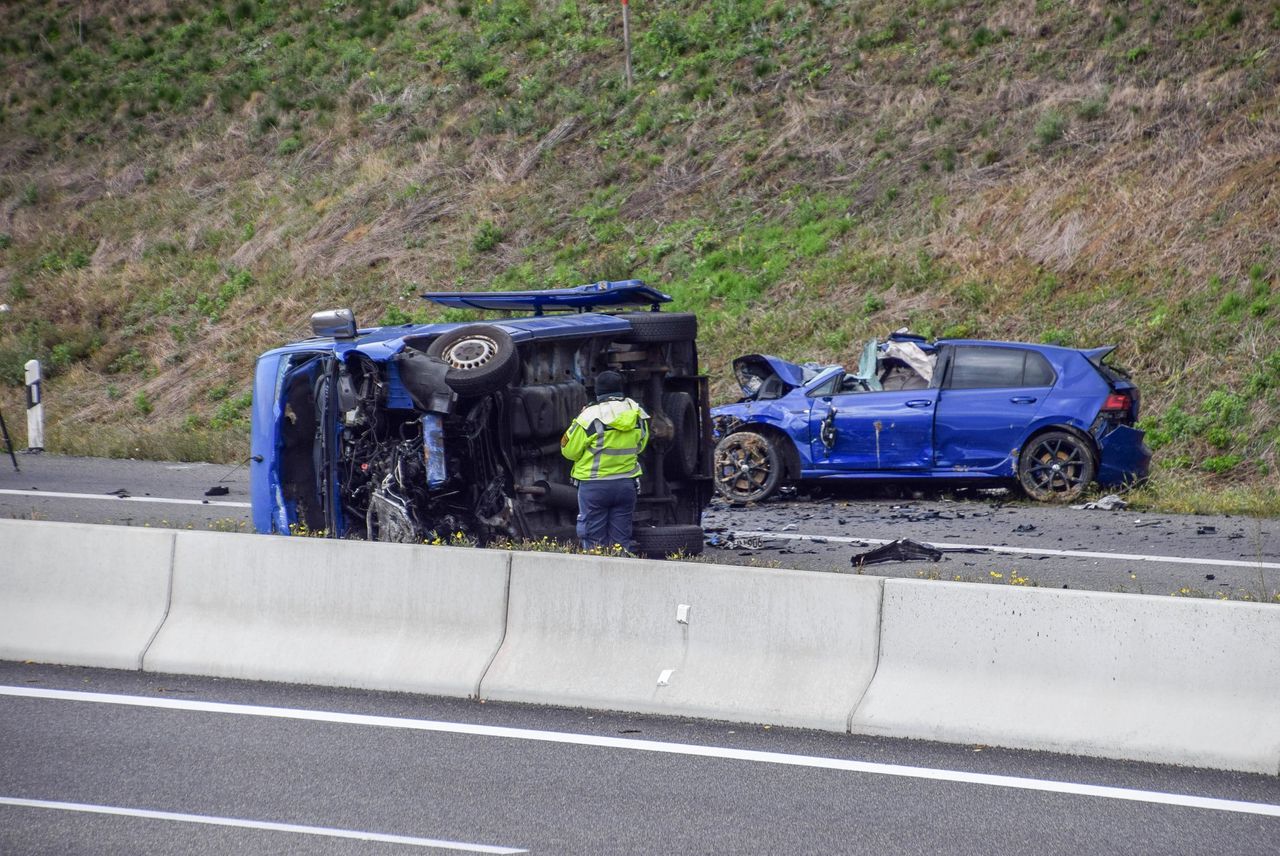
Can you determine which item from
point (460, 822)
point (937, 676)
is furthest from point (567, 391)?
point (460, 822)

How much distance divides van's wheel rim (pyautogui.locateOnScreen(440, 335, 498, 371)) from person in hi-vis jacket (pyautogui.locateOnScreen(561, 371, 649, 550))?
0.73 m

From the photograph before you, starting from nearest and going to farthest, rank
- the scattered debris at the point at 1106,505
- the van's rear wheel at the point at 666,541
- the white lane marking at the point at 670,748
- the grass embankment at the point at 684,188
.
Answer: the white lane marking at the point at 670,748
the van's rear wheel at the point at 666,541
the scattered debris at the point at 1106,505
the grass embankment at the point at 684,188

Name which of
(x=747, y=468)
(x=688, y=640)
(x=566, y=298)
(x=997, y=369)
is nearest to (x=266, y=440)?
(x=566, y=298)

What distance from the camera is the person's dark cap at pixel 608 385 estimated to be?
9742 millimetres

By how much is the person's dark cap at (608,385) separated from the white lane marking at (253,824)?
14.6ft

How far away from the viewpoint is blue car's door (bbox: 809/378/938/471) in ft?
46.2

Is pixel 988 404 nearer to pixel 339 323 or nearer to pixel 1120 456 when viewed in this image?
pixel 1120 456

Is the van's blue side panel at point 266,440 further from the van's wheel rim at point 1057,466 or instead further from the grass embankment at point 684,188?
the grass embankment at point 684,188

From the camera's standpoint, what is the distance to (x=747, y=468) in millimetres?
14633

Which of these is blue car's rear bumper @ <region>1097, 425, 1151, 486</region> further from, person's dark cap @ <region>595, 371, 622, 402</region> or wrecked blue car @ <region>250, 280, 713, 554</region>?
person's dark cap @ <region>595, 371, 622, 402</region>

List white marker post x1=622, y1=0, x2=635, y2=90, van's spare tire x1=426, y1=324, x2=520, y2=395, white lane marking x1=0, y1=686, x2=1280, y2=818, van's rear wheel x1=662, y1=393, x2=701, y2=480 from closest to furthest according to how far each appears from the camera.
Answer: white lane marking x1=0, y1=686, x2=1280, y2=818, van's spare tire x1=426, y1=324, x2=520, y2=395, van's rear wheel x1=662, y1=393, x2=701, y2=480, white marker post x1=622, y1=0, x2=635, y2=90

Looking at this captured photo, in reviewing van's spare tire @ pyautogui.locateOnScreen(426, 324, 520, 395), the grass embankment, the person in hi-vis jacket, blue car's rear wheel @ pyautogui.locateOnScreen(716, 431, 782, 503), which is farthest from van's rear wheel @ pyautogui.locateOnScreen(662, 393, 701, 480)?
the grass embankment

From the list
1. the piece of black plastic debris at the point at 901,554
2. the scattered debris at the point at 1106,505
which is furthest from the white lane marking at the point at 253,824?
the scattered debris at the point at 1106,505

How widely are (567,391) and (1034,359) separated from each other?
5.71 meters
